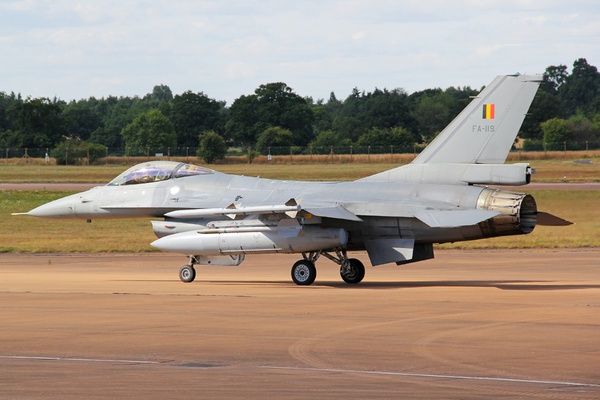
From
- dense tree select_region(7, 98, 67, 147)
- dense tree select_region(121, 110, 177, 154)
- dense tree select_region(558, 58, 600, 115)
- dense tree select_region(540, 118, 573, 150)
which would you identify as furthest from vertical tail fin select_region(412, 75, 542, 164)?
dense tree select_region(558, 58, 600, 115)

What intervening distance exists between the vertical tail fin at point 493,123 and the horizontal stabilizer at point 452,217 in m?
1.53

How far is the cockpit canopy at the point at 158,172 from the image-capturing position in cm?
2458

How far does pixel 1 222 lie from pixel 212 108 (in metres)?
92.5

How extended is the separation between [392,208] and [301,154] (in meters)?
81.9

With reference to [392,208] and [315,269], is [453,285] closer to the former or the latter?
[392,208]

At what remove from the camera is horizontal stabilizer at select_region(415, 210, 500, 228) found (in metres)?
20.7

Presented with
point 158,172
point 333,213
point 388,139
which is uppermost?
point 388,139

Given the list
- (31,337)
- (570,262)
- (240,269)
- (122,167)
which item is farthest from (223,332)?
(122,167)

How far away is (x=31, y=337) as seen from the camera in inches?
586

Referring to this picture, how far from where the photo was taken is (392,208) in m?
22.0

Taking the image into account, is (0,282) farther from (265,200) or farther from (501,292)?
(501,292)

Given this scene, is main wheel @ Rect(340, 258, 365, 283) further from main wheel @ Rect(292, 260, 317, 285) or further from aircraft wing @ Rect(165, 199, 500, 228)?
aircraft wing @ Rect(165, 199, 500, 228)

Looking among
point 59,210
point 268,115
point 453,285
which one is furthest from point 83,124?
point 453,285

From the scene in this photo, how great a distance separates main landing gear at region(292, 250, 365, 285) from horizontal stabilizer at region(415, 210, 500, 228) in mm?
2575
